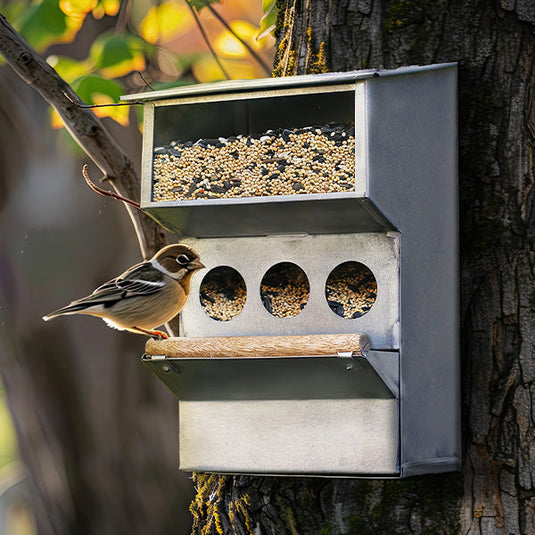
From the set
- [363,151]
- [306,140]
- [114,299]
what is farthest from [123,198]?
[363,151]

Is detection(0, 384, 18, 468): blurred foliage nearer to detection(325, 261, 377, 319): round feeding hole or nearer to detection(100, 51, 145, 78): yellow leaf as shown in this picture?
detection(100, 51, 145, 78): yellow leaf

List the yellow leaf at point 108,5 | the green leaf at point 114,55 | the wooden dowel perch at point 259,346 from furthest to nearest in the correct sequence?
the yellow leaf at point 108,5 → the green leaf at point 114,55 → the wooden dowel perch at point 259,346

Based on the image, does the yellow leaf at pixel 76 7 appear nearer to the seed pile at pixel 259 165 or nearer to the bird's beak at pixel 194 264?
the seed pile at pixel 259 165

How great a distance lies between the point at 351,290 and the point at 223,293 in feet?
1.53

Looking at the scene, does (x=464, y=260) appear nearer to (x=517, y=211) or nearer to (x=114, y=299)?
(x=517, y=211)

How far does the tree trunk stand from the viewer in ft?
11.1

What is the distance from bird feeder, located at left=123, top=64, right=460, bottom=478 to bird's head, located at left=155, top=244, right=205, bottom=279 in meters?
0.09

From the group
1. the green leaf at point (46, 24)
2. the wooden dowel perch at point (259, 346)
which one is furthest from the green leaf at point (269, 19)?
the wooden dowel perch at point (259, 346)

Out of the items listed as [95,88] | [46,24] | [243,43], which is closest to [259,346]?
[95,88]

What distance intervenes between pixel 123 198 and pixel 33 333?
2.66 meters

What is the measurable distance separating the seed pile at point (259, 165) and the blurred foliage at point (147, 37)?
1.55 metres

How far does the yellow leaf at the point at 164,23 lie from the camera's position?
5602 millimetres

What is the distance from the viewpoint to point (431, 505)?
3.42 metres

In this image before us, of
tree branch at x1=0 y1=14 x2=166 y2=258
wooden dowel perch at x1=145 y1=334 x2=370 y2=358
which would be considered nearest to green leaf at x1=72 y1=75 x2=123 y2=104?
tree branch at x1=0 y1=14 x2=166 y2=258
